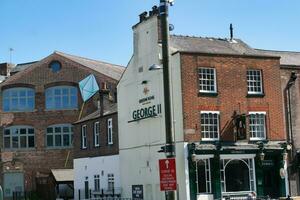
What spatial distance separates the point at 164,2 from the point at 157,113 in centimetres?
1913

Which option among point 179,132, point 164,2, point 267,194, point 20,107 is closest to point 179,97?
point 179,132

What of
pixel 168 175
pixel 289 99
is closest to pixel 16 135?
pixel 289 99

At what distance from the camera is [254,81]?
34344 millimetres

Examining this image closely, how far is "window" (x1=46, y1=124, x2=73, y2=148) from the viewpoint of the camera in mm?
54688

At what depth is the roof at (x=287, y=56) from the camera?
37838 mm

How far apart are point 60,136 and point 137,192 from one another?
2130cm

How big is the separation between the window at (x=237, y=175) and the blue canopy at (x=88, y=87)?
2373 cm

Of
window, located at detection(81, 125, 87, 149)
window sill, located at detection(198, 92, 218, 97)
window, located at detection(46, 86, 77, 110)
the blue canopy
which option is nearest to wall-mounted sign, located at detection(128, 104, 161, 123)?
window sill, located at detection(198, 92, 218, 97)

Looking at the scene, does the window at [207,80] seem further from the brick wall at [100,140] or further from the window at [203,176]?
the brick wall at [100,140]

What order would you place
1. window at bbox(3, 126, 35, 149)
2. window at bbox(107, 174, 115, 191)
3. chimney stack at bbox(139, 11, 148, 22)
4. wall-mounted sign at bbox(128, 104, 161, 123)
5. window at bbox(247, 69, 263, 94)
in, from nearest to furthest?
wall-mounted sign at bbox(128, 104, 161, 123) → window at bbox(247, 69, 263, 94) → chimney stack at bbox(139, 11, 148, 22) → window at bbox(107, 174, 115, 191) → window at bbox(3, 126, 35, 149)

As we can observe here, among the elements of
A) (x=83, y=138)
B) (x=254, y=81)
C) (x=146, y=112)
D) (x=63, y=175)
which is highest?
(x=254, y=81)

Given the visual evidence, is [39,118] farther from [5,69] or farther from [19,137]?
[5,69]

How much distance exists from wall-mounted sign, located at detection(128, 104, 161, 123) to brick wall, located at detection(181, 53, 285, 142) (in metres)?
2.73

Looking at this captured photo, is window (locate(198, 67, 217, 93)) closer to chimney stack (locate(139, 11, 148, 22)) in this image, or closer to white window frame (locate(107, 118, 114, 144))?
chimney stack (locate(139, 11, 148, 22))
